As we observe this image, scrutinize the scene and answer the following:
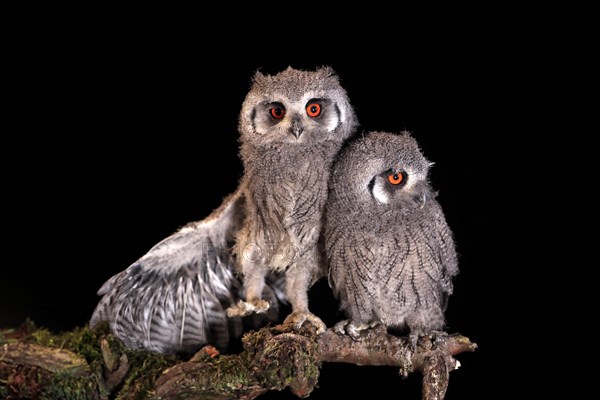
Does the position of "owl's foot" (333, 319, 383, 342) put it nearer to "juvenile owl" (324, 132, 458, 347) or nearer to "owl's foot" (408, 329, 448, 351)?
"juvenile owl" (324, 132, 458, 347)

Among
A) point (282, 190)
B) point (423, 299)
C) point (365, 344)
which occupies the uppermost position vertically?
point (282, 190)

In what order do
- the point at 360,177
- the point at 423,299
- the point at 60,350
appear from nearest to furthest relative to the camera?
the point at 360,177
the point at 423,299
the point at 60,350

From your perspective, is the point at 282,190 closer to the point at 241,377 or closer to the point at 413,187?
the point at 413,187

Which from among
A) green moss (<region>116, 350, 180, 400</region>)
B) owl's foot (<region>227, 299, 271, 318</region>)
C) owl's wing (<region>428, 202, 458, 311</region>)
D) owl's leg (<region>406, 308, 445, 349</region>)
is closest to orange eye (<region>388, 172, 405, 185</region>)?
owl's wing (<region>428, 202, 458, 311</region>)

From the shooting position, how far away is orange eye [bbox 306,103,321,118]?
2.46 meters

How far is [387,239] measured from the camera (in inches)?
96.7

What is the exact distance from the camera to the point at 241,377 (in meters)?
2.50

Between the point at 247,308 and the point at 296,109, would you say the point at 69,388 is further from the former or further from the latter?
the point at 296,109

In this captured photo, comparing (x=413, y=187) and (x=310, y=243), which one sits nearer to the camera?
(x=413, y=187)

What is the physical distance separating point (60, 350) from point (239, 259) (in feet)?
2.51

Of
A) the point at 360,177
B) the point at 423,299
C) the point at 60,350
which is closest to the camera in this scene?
the point at 360,177

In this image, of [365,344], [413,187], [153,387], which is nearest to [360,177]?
[413,187]

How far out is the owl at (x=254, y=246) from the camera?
2.48 m

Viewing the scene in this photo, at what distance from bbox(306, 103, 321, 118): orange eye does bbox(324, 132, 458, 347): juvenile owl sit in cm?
16
